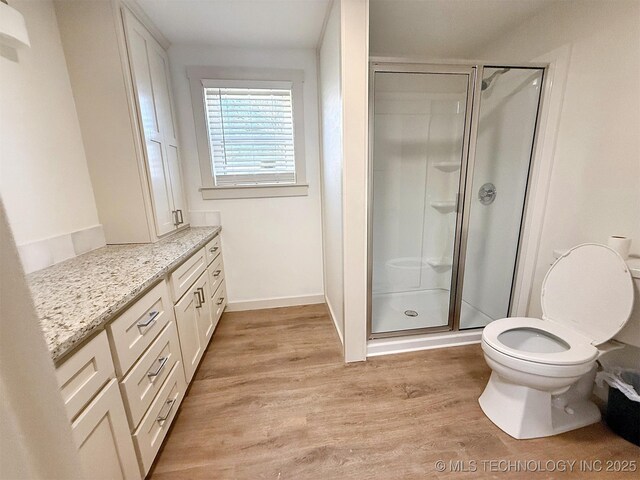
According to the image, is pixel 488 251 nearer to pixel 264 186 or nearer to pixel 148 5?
pixel 264 186

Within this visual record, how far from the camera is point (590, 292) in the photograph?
131 cm

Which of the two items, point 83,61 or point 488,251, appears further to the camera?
point 488,251

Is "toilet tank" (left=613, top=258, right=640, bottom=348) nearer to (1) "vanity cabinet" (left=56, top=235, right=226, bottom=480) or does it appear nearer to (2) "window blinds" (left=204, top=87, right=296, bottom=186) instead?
(1) "vanity cabinet" (left=56, top=235, right=226, bottom=480)

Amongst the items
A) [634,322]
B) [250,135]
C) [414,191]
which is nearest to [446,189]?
[414,191]

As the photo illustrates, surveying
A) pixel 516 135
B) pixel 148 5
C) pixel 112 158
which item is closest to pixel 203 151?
pixel 112 158

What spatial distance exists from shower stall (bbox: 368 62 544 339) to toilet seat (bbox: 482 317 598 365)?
503 millimetres

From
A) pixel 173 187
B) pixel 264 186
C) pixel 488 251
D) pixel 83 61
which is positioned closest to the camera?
pixel 83 61

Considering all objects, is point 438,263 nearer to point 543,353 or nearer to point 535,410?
point 543,353

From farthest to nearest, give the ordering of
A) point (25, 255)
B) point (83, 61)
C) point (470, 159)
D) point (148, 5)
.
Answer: point (470, 159) < point (148, 5) < point (83, 61) < point (25, 255)

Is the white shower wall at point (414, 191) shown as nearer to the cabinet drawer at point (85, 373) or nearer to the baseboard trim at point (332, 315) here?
the baseboard trim at point (332, 315)

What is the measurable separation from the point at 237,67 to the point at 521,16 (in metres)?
2.09

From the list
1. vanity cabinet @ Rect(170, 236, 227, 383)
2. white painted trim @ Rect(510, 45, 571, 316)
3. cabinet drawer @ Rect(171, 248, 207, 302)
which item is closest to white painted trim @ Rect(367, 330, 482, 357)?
white painted trim @ Rect(510, 45, 571, 316)

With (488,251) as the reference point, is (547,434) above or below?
below

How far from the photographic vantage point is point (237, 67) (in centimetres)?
213
